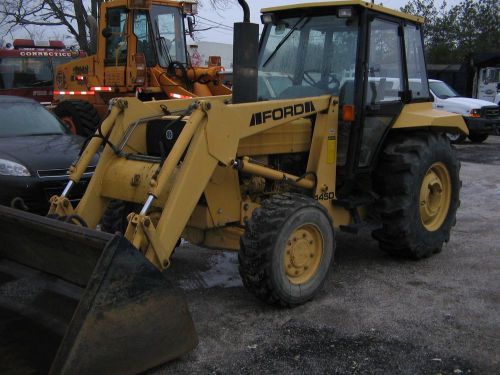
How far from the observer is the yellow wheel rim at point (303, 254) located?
4520 mm

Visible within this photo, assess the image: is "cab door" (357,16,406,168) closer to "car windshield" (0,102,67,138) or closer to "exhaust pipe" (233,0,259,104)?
"exhaust pipe" (233,0,259,104)

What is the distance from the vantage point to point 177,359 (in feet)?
12.3

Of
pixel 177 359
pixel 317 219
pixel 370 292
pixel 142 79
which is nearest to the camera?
pixel 177 359

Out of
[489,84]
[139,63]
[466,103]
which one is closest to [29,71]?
[139,63]

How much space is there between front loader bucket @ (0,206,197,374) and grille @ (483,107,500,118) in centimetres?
1440

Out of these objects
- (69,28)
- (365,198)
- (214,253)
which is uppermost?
(69,28)

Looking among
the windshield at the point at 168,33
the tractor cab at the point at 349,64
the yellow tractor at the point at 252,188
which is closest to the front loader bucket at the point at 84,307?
the yellow tractor at the point at 252,188

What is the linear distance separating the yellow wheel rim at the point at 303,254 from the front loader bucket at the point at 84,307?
112cm

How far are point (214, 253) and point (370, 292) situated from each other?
6.17 ft

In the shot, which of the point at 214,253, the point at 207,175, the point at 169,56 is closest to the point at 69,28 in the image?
the point at 169,56

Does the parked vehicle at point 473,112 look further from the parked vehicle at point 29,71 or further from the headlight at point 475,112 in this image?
the parked vehicle at point 29,71

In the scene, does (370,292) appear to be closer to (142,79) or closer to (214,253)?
(214,253)

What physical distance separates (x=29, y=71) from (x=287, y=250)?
43.6ft

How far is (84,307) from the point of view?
10.6 ft
